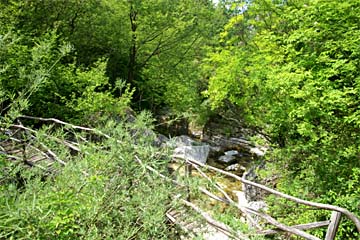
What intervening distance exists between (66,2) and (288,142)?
6824 millimetres

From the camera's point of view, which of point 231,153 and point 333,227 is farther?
point 231,153

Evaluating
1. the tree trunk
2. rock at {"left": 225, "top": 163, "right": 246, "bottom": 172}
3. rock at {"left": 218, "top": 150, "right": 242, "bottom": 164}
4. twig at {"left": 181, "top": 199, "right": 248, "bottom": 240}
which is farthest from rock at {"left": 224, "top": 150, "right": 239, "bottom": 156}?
twig at {"left": 181, "top": 199, "right": 248, "bottom": 240}

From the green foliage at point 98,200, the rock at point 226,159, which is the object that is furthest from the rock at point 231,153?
the green foliage at point 98,200

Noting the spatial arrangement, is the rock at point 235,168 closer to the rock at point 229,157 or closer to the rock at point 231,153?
the rock at point 229,157

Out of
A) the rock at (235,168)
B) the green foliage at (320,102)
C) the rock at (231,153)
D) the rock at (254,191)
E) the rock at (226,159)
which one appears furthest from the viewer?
the rock at (231,153)

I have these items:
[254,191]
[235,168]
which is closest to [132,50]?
[235,168]

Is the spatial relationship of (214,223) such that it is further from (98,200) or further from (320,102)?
(320,102)

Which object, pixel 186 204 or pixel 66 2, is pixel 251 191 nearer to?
Answer: pixel 186 204

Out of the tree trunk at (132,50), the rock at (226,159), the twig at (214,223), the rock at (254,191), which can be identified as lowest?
the rock at (226,159)

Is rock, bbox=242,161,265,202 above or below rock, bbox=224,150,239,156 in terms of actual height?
above

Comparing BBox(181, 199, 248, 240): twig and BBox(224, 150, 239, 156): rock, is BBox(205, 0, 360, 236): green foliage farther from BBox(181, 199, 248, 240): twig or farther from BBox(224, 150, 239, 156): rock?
BBox(224, 150, 239, 156): rock

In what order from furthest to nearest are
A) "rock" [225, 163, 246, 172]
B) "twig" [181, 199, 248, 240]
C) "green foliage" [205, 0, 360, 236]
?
"rock" [225, 163, 246, 172] → "green foliage" [205, 0, 360, 236] → "twig" [181, 199, 248, 240]

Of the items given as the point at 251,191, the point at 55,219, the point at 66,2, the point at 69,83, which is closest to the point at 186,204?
the point at 55,219

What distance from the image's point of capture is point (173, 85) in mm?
11391
